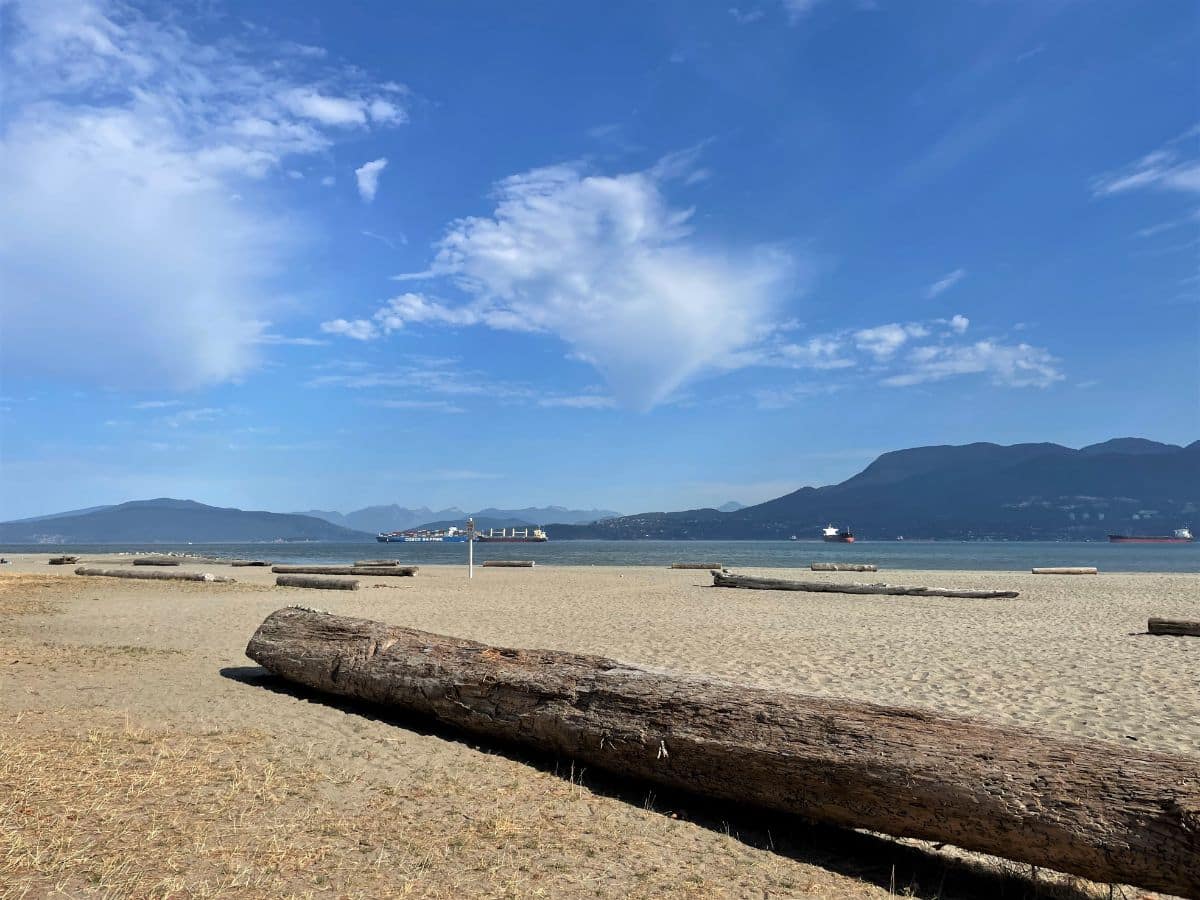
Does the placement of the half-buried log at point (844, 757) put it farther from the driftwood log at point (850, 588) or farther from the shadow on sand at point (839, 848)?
the driftwood log at point (850, 588)

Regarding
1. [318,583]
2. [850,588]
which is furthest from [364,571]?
[850,588]

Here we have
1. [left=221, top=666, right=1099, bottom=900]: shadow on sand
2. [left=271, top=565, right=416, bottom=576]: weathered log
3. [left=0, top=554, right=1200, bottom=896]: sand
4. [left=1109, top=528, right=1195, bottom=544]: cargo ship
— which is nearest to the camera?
[left=0, top=554, right=1200, bottom=896]: sand

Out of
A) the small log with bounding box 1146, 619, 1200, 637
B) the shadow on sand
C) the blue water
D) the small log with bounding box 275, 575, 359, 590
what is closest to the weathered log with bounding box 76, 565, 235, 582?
the small log with bounding box 275, 575, 359, 590

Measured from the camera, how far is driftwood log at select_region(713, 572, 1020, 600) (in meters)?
22.6

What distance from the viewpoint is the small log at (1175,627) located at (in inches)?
529

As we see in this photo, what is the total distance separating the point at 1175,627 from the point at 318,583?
22717 mm

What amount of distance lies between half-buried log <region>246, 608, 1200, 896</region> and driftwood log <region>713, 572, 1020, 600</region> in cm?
1956

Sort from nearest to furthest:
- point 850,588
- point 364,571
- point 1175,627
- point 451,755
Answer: point 451,755
point 1175,627
point 850,588
point 364,571

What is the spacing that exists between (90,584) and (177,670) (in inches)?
745

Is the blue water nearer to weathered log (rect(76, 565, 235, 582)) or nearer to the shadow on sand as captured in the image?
weathered log (rect(76, 565, 235, 582))

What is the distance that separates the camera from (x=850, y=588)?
24219 mm

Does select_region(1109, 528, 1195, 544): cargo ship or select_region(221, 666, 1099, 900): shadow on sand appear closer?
select_region(221, 666, 1099, 900): shadow on sand

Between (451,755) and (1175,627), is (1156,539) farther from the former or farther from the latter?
(451,755)

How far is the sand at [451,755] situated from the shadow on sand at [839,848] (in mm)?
25
